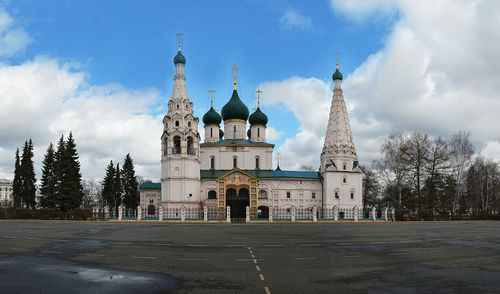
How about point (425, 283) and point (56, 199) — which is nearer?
point (425, 283)

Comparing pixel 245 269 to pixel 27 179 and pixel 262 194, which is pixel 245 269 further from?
pixel 27 179

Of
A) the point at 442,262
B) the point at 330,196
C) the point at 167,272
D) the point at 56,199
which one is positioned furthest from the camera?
the point at 330,196

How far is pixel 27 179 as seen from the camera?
50.8 metres

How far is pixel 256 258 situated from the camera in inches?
523

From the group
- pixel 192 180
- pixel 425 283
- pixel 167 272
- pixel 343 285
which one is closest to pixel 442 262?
pixel 425 283

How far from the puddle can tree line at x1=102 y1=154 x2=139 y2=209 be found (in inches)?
1836

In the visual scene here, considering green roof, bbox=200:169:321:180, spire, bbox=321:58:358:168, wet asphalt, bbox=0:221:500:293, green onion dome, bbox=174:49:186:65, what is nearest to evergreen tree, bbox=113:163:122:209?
green roof, bbox=200:169:321:180

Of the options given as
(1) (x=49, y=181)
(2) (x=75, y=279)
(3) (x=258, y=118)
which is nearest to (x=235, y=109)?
(3) (x=258, y=118)

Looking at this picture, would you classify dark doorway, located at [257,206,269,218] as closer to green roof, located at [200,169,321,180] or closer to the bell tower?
green roof, located at [200,169,321,180]

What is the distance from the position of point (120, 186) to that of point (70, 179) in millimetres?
11801

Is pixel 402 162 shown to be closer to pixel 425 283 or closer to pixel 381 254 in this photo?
pixel 381 254

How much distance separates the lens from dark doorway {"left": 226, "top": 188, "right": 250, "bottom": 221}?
1870 inches

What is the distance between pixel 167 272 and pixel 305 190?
41.9 metres

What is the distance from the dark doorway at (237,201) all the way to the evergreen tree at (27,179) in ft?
83.2
